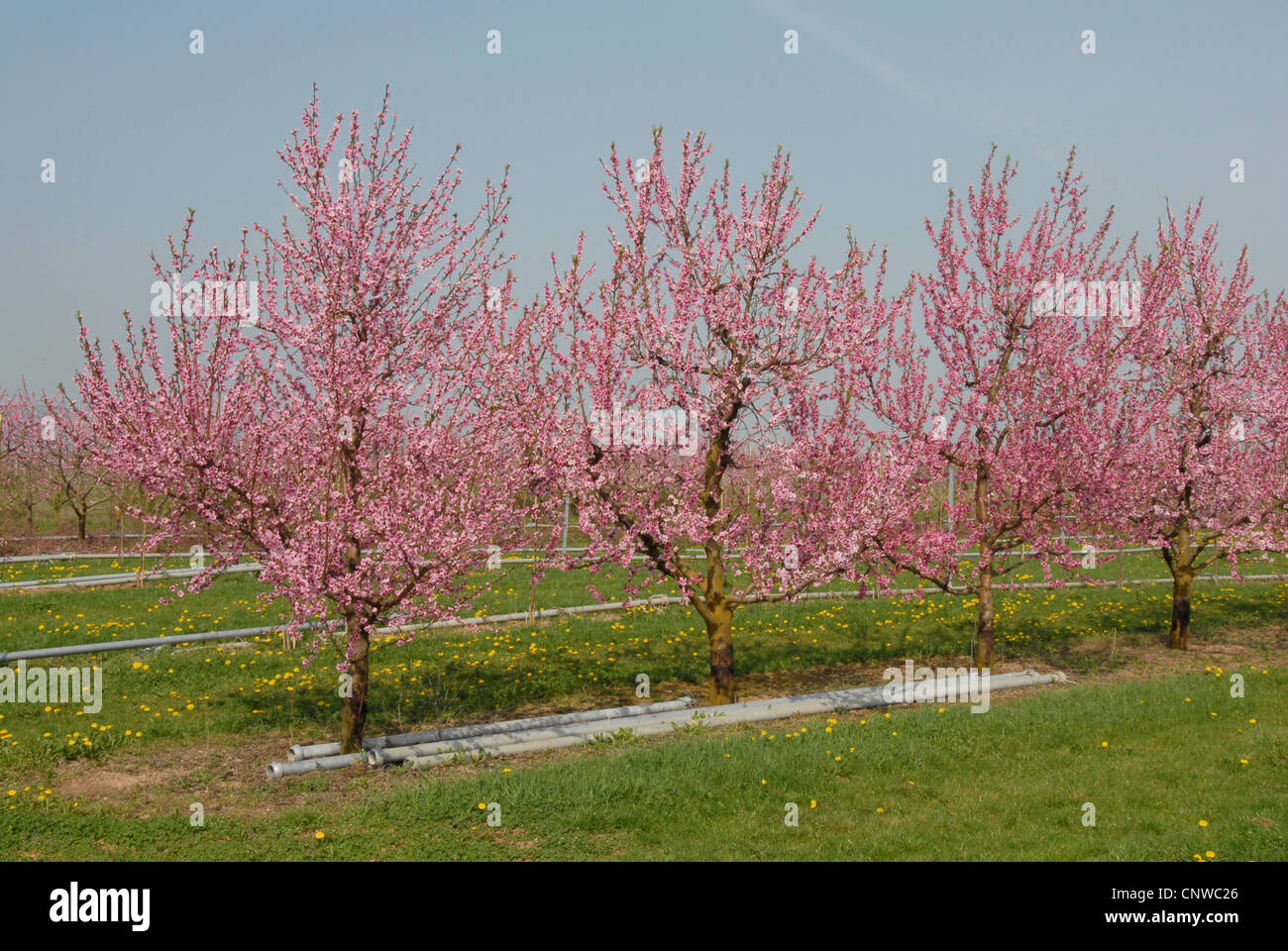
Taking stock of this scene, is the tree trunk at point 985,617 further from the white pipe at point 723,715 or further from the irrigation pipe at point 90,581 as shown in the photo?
the irrigation pipe at point 90,581

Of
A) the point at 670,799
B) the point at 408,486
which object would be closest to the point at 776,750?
the point at 670,799

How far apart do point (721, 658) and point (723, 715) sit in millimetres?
1005

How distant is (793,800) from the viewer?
827 centimetres

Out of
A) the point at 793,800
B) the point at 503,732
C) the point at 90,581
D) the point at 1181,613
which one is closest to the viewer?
the point at 793,800

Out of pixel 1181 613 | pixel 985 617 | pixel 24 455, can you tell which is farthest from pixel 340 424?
pixel 24 455

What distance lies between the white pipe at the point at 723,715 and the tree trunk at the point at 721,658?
0.43 meters

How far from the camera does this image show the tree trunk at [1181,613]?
15.7 metres

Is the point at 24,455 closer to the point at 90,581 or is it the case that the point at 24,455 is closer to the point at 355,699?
the point at 90,581

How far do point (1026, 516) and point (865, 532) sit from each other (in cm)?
353

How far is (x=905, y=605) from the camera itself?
18.8 meters

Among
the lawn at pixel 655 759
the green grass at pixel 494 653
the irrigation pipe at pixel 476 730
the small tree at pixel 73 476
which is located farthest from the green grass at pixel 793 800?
the small tree at pixel 73 476

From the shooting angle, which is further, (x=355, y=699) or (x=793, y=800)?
(x=355, y=699)

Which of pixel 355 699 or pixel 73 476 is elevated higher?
pixel 73 476

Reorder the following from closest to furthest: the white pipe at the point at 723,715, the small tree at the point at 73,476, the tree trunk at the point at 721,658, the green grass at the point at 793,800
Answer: the green grass at the point at 793,800 → the white pipe at the point at 723,715 → the tree trunk at the point at 721,658 → the small tree at the point at 73,476
